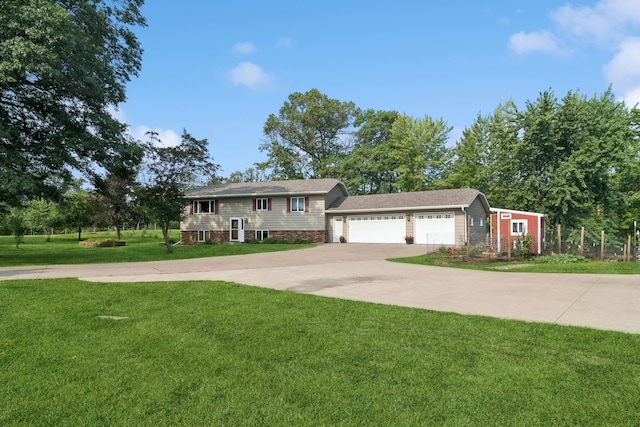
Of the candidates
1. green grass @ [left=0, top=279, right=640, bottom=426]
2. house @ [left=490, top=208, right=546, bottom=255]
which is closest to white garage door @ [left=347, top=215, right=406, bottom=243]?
house @ [left=490, top=208, right=546, bottom=255]

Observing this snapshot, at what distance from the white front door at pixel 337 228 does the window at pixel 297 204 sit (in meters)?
2.73

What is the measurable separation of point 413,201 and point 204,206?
17.2 m

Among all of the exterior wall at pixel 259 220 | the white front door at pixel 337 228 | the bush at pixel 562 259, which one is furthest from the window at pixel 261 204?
the bush at pixel 562 259

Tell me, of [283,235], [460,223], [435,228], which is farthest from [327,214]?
[460,223]

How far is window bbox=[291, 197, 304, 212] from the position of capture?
95.7 feet

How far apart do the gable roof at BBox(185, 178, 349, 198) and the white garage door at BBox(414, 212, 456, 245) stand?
7.33 metres

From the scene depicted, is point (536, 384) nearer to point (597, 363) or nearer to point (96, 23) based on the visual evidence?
point (597, 363)

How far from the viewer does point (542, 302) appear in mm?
6496

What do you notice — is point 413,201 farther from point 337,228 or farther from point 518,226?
point 518,226

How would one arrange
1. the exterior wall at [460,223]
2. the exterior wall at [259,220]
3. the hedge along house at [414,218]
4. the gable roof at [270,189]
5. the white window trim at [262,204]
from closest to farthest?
the exterior wall at [460,223] → the hedge along house at [414,218] → the exterior wall at [259,220] → the gable roof at [270,189] → the white window trim at [262,204]

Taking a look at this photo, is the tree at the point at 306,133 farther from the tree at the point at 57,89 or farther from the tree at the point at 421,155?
the tree at the point at 57,89

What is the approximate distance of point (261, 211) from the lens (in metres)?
30.0

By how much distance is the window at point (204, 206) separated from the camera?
31484 mm

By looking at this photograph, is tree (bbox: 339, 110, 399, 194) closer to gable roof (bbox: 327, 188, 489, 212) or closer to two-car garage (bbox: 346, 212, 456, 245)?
gable roof (bbox: 327, 188, 489, 212)
